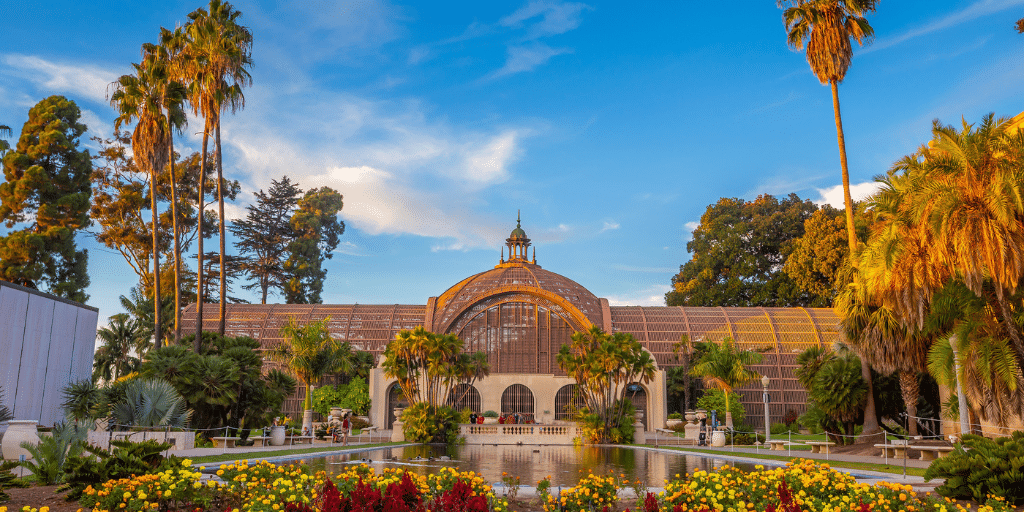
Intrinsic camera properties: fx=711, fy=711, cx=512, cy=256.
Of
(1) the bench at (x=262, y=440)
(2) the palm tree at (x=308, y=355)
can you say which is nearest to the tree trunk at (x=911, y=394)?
(1) the bench at (x=262, y=440)

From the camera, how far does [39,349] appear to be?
22.8m

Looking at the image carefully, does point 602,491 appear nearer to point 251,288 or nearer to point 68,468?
point 68,468

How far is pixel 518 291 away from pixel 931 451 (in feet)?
100

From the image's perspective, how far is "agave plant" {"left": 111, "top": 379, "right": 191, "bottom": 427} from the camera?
67.2 feet

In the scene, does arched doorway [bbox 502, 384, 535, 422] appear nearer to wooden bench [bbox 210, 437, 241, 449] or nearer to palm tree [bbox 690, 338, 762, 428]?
palm tree [bbox 690, 338, 762, 428]

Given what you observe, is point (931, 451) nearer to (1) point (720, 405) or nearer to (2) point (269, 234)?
(1) point (720, 405)

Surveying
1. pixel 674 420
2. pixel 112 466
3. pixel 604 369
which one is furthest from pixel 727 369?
pixel 112 466

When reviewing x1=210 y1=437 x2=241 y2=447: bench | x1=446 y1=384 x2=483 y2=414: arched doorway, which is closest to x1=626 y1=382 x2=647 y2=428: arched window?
x1=446 y1=384 x2=483 y2=414: arched doorway

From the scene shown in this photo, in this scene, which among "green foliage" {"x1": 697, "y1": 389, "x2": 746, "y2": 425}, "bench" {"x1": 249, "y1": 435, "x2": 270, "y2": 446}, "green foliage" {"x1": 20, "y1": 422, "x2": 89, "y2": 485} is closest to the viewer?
"green foliage" {"x1": 20, "y1": 422, "x2": 89, "y2": 485}

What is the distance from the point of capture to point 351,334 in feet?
165

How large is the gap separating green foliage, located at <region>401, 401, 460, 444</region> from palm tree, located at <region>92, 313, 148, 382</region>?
776 inches

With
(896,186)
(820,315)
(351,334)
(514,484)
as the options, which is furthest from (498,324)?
(514,484)

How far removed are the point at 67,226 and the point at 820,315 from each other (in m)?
50.7

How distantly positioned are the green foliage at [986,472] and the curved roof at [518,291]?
3781 centimetres
